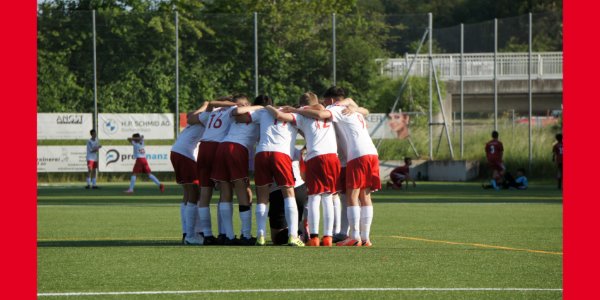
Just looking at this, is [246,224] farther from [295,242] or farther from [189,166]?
[189,166]

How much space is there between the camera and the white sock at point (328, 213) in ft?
49.2

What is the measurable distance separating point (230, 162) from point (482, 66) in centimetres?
3634

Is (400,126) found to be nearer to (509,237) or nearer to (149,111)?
(149,111)

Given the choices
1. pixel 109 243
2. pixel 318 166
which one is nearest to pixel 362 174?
pixel 318 166

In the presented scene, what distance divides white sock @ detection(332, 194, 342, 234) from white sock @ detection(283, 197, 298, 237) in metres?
1.16

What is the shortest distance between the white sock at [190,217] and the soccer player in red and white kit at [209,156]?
15cm

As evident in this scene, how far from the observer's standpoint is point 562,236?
55.0 feet

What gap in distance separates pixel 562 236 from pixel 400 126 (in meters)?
27.5

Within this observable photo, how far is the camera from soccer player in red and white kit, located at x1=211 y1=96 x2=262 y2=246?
15000 mm

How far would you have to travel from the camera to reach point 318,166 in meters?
14.9

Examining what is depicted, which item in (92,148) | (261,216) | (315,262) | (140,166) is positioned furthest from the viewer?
(92,148)

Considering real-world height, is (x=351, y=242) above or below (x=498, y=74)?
below

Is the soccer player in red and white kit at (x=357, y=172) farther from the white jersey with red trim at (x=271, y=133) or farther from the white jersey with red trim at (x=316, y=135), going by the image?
the white jersey with red trim at (x=271, y=133)

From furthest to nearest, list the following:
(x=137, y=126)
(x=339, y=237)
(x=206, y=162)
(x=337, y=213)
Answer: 1. (x=137, y=126)
2. (x=337, y=213)
3. (x=339, y=237)
4. (x=206, y=162)
